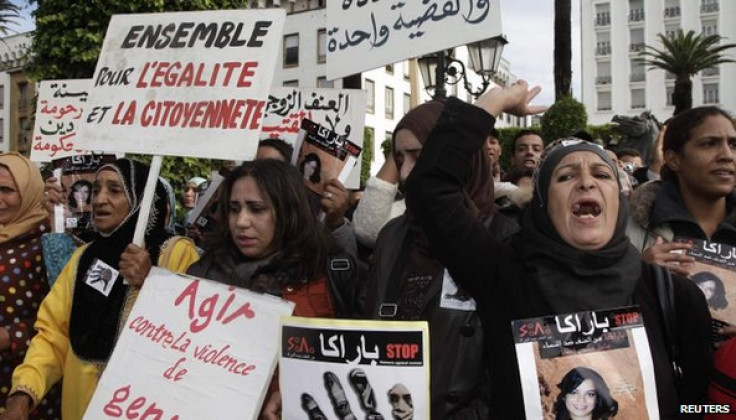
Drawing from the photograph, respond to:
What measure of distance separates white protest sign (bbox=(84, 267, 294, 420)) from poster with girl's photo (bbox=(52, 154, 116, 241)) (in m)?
1.45

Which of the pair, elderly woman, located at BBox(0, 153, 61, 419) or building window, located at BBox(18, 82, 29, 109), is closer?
elderly woman, located at BBox(0, 153, 61, 419)

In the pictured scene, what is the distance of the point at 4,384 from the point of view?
3.44 metres

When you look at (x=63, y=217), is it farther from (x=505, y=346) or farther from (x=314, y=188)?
(x=505, y=346)

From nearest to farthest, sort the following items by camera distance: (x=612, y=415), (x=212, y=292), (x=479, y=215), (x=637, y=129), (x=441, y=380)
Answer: (x=612, y=415) < (x=441, y=380) < (x=479, y=215) < (x=212, y=292) < (x=637, y=129)

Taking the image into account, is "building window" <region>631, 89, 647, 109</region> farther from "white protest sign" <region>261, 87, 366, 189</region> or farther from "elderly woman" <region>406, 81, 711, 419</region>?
"elderly woman" <region>406, 81, 711, 419</region>

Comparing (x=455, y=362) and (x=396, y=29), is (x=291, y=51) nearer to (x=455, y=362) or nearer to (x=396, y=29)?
(x=396, y=29)

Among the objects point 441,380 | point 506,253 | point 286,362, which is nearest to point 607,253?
point 506,253

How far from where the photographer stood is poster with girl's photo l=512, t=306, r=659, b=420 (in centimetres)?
192

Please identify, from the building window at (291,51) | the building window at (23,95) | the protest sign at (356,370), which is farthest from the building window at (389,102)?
the protest sign at (356,370)

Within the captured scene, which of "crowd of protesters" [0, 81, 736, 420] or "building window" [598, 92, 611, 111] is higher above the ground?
"building window" [598, 92, 611, 111]

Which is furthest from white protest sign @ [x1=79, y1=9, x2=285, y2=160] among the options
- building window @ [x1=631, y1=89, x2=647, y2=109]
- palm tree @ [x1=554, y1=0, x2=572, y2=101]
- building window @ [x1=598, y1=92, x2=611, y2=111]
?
building window @ [x1=598, y1=92, x2=611, y2=111]

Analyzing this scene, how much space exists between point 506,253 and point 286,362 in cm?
74

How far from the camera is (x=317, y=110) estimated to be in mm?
4953

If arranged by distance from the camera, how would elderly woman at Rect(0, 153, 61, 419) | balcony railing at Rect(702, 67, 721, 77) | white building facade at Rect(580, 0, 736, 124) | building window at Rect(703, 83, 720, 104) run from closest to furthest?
elderly woman at Rect(0, 153, 61, 419) → balcony railing at Rect(702, 67, 721, 77) → building window at Rect(703, 83, 720, 104) → white building facade at Rect(580, 0, 736, 124)
